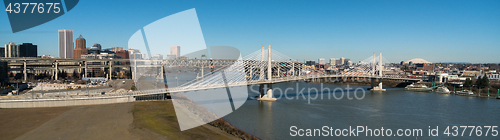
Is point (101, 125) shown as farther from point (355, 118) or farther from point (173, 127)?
point (355, 118)

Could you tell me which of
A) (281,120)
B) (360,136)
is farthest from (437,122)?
(281,120)

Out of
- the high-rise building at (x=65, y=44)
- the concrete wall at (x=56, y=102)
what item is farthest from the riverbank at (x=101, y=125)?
the high-rise building at (x=65, y=44)

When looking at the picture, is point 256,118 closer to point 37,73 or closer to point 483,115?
point 483,115

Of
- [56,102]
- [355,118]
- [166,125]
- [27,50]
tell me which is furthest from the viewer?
[27,50]

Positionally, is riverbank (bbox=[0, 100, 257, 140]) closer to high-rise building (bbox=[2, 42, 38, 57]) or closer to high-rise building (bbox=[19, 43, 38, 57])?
high-rise building (bbox=[2, 42, 38, 57])
